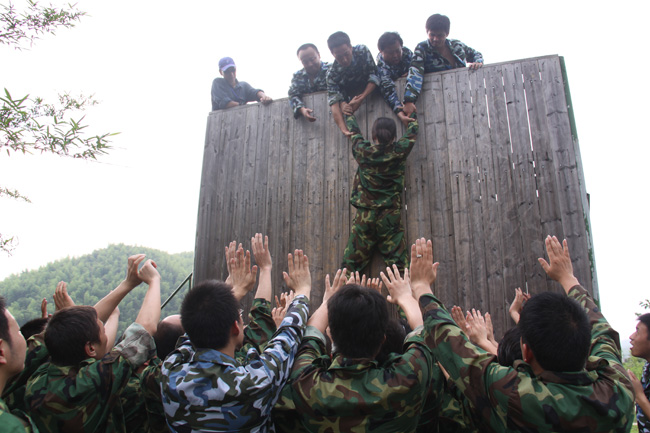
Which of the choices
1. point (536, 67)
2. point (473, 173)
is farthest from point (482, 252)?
point (536, 67)

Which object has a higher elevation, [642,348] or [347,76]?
[347,76]

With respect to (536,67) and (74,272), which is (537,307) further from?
(74,272)

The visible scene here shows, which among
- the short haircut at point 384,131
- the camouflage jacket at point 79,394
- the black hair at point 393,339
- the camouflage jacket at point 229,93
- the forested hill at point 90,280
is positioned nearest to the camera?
Answer: the camouflage jacket at point 79,394

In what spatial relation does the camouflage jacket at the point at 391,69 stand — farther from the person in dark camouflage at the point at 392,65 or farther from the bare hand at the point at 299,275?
the bare hand at the point at 299,275

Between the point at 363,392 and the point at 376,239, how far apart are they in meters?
3.09

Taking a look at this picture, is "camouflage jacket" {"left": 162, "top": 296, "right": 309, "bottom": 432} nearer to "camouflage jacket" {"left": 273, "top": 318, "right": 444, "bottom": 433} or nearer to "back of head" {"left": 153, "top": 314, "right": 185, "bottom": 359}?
"camouflage jacket" {"left": 273, "top": 318, "right": 444, "bottom": 433}

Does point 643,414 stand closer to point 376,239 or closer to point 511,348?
point 511,348

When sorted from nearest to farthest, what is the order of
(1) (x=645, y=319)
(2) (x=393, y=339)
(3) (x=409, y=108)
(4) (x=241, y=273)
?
(2) (x=393, y=339) → (4) (x=241, y=273) → (1) (x=645, y=319) → (3) (x=409, y=108)

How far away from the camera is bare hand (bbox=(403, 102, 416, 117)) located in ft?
16.6

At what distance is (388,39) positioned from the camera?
5195mm

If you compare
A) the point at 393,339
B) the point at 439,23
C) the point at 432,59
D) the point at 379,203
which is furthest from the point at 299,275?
the point at 439,23

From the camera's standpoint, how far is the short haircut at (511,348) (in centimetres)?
207

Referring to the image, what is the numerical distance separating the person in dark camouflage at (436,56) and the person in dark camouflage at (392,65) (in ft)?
0.41

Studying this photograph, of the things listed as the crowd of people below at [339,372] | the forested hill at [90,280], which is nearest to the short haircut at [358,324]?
the crowd of people below at [339,372]
